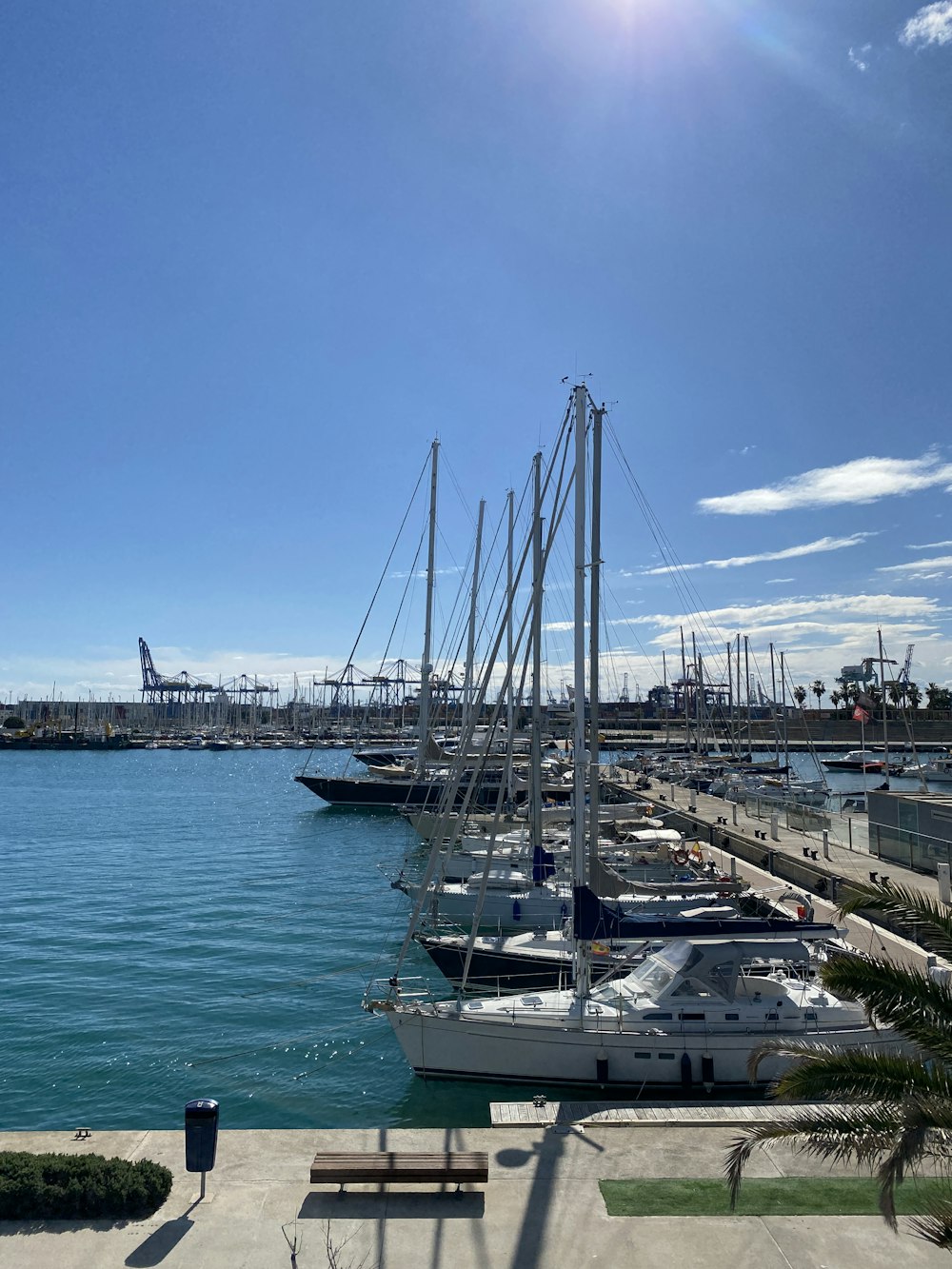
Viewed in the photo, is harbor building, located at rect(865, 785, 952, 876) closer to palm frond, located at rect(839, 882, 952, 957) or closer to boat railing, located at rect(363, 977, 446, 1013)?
boat railing, located at rect(363, 977, 446, 1013)

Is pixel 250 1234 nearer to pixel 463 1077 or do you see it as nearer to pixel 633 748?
pixel 463 1077

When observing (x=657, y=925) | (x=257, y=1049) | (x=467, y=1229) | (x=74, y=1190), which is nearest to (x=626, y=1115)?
(x=467, y=1229)

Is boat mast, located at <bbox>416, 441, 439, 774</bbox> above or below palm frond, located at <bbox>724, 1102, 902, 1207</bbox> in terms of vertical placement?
above

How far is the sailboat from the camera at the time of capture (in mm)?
15797

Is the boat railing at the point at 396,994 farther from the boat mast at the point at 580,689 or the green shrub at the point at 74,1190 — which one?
the green shrub at the point at 74,1190

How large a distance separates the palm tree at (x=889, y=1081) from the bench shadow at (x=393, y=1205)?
3.00 meters

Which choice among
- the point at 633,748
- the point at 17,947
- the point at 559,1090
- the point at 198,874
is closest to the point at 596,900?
the point at 559,1090

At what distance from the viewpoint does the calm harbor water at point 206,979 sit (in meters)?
17.0

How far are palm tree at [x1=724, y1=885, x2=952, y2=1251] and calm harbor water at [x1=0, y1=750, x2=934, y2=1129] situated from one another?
958 centimetres

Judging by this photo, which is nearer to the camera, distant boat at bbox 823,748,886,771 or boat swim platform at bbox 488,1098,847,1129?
boat swim platform at bbox 488,1098,847,1129

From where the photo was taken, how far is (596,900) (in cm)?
1775

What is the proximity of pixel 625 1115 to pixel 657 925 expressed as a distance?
8.15 metres

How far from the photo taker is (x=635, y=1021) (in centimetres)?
1606

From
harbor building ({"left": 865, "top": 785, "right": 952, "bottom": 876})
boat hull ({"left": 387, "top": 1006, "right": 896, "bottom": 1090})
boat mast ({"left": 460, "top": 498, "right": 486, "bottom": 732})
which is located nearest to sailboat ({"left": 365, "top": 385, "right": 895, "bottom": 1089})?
boat hull ({"left": 387, "top": 1006, "right": 896, "bottom": 1090})
